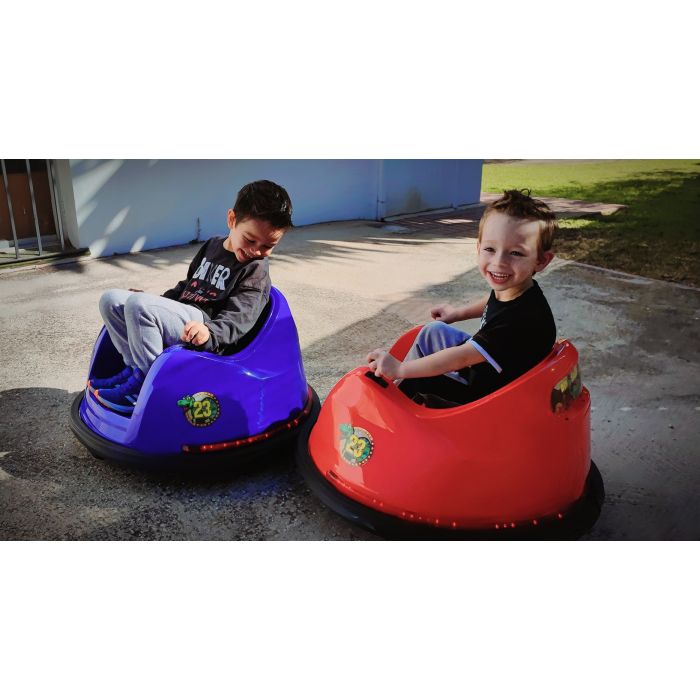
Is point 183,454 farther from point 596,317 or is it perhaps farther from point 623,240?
point 623,240

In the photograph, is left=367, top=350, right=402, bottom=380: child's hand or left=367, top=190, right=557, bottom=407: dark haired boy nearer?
left=367, top=190, right=557, bottom=407: dark haired boy

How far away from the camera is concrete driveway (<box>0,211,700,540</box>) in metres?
1.66

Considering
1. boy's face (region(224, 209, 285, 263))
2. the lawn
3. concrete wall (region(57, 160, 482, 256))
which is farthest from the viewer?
concrete wall (region(57, 160, 482, 256))

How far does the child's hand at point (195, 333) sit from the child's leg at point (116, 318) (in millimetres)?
195

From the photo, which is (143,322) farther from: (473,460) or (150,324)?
(473,460)

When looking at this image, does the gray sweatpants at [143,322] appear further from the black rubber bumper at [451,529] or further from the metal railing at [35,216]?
the metal railing at [35,216]

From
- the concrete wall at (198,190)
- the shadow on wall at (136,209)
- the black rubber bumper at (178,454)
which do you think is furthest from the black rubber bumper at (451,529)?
the shadow on wall at (136,209)

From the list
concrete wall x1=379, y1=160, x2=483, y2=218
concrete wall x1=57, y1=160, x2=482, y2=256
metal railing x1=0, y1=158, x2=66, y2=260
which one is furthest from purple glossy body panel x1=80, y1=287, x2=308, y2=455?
concrete wall x1=379, y1=160, x2=483, y2=218

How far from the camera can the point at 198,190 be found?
2.70 metres

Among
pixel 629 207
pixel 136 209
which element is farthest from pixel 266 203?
pixel 629 207

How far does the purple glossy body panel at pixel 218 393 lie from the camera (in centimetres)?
171

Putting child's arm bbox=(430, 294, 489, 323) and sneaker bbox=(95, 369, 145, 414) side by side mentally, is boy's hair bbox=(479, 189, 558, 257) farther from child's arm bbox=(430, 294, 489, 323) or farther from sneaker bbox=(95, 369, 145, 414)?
sneaker bbox=(95, 369, 145, 414)

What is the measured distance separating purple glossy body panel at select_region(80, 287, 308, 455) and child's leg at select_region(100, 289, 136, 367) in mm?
131

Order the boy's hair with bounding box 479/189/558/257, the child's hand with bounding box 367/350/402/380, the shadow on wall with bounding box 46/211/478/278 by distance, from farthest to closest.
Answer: the shadow on wall with bounding box 46/211/478/278 → the child's hand with bounding box 367/350/402/380 → the boy's hair with bounding box 479/189/558/257
